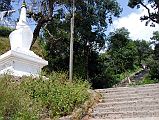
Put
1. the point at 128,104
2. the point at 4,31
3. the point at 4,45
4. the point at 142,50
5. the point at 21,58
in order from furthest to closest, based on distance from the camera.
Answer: the point at 142,50 < the point at 4,31 < the point at 4,45 < the point at 21,58 < the point at 128,104

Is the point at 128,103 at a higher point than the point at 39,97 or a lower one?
lower

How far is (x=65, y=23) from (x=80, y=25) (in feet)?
2.95

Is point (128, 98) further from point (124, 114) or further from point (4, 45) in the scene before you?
point (4, 45)

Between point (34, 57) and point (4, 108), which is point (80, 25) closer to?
point (34, 57)

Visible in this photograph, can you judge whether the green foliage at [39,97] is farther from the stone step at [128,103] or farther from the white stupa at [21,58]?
the white stupa at [21,58]

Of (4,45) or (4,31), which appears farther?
(4,31)

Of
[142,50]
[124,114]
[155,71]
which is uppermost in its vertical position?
[124,114]

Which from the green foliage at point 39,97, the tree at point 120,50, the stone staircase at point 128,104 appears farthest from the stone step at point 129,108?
the tree at point 120,50

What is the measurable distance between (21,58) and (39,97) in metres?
1.89

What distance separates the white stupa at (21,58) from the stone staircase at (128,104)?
1.97 meters

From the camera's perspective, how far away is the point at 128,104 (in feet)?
28.6

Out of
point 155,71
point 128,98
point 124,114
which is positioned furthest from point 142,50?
point 124,114

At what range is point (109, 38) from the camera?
2298 centimetres

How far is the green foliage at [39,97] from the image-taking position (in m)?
6.61
